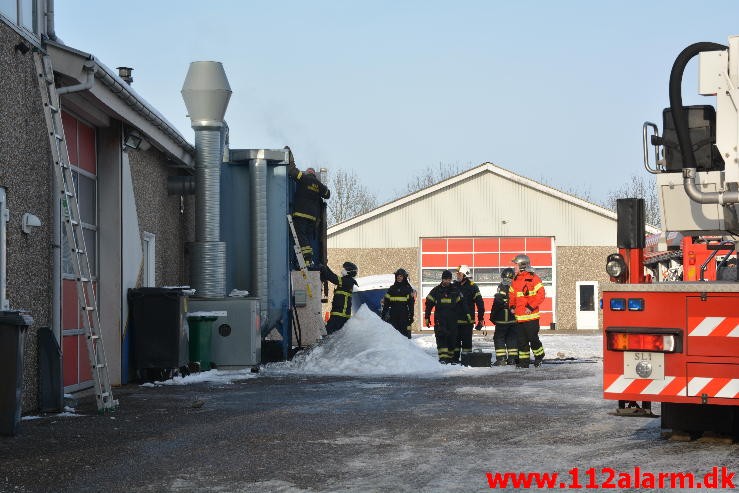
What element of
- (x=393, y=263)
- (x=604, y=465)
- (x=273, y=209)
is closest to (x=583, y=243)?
(x=393, y=263)

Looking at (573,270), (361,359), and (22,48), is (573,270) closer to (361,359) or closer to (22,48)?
(361,359)

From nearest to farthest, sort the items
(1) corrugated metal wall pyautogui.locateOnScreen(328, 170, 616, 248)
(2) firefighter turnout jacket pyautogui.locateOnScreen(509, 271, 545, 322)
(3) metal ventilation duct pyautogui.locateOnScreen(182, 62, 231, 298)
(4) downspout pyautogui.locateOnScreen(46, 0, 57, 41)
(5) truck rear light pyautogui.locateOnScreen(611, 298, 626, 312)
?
(5) truck rear light pyautogui.locateOnScreen(611, 298, 626, 312)
(4) downspout pyautogui.locateOnScreen(46, 0, 57, 41)
(2) firefighter turnout jacket pyautogui.locateOnScreen(509, 271, 545, 322)
(3) metal ventilation duct pyautogui.locateOnScreen(182, 62, 231, 298)
(1) corrugated metal wall pyautogui.locateOnScreen(328, 170, 616, 248)

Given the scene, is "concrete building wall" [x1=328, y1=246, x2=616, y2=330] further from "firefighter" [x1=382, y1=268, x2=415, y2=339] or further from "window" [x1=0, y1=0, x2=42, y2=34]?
"window" [x1=0, y1=0, x2=42, y2=34]

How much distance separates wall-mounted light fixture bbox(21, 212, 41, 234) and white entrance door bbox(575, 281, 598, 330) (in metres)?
35.8

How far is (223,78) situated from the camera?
1967cm

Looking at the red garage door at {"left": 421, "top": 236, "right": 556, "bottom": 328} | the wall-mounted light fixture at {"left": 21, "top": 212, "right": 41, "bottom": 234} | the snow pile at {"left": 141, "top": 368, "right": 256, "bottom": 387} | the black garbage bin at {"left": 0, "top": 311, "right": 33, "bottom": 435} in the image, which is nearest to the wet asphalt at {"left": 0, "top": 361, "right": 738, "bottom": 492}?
the black garbage bin at {"left": 0, "top": 311, "right": 33, "bottom": 435}

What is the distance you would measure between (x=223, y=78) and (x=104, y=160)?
12.9 feet

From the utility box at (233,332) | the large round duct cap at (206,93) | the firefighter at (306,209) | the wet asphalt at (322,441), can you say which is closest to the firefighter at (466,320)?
the firefighter at (306,209)

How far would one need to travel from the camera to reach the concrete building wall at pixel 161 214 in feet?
Result: 58.4

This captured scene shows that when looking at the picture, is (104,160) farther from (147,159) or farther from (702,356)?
(702,356)

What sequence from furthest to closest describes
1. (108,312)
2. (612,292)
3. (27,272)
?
(108,312) → (27,272) → (612,292)

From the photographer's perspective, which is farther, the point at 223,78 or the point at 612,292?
the point at 223,78

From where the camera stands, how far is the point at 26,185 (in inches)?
487

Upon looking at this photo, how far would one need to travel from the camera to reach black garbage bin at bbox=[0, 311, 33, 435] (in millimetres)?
9945
